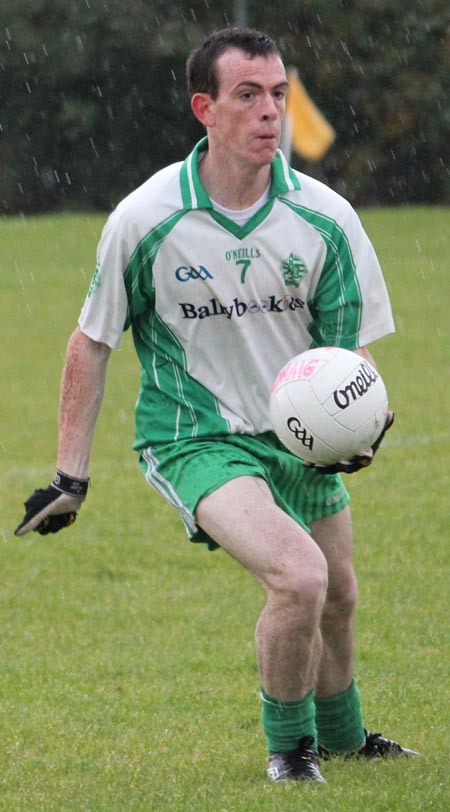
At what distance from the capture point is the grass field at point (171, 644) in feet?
16.4

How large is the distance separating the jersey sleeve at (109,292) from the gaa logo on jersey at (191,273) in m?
0.17

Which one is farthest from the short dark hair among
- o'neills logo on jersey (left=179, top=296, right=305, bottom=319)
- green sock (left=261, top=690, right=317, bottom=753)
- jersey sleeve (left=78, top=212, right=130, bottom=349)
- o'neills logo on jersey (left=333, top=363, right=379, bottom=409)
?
green sock (left=261, top=690, right=317, bottom=753)

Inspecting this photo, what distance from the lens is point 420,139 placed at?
35.8 metres

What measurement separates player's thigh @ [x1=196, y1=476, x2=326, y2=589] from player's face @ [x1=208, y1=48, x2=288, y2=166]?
1021 millimetres

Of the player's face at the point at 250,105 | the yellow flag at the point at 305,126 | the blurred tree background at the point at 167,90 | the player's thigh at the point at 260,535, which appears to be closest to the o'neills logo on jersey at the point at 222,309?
the player's face at the point at 250,105

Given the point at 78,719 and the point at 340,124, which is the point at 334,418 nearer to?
the point at 78,719

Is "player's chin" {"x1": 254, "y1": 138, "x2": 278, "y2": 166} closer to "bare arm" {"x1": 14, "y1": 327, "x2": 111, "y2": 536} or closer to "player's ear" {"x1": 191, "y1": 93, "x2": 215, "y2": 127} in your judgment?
"player's ear" {"x1": 191, "y1": 93, "x2": 215, "y2": 127}

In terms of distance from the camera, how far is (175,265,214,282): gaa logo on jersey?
192 inches

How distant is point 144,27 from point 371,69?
18.0 ft

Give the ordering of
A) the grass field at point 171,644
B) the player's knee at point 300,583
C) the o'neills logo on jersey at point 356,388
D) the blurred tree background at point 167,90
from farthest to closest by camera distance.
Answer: the blurred tree background at point 167,90 < the grass field at point 171,644 < the o'neills logo on jersey at point 356,388 < the player's knee at point 300,583

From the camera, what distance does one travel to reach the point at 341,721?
5.30m

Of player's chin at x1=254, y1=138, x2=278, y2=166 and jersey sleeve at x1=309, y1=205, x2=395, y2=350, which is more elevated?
player's chin at x1=254, y1=138, x2=278, y2=166

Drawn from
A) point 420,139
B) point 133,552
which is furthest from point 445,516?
point 420,139

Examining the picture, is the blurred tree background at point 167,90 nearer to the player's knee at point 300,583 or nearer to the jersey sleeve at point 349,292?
the jersey sleeve at point 349,292
